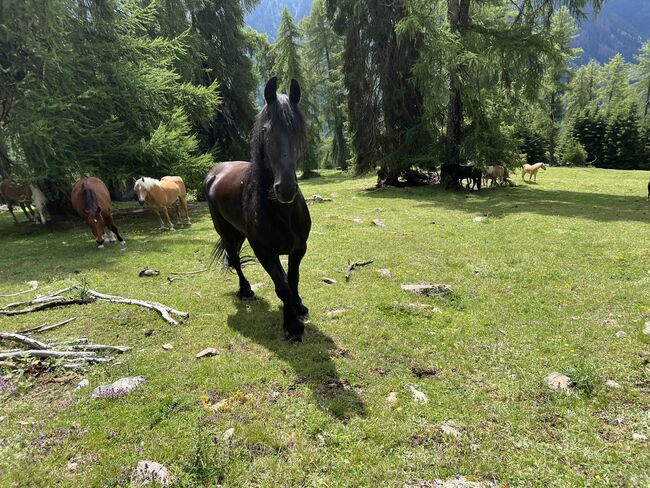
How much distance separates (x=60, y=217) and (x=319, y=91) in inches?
1320

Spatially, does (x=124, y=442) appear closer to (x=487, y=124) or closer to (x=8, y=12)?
(x=8, y=12)

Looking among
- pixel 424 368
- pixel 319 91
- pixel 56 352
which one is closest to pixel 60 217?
pixel 56 352

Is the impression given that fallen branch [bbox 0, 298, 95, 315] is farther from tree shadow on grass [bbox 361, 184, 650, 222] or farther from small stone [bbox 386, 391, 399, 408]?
tree shadow on grass [bbox 361, 184, 650, 222]

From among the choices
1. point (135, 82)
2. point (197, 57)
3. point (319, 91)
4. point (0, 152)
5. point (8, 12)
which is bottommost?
point (0, 152)

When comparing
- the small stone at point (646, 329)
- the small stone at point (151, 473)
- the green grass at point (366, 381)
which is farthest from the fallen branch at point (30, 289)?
the small stone at point (646, 329)

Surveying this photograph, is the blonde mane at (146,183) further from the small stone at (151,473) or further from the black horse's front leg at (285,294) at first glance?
the small stone at (151,473)

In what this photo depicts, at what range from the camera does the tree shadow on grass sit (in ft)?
40.1

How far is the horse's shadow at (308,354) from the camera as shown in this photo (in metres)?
3.26

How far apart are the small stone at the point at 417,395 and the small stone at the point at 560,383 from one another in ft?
3.81

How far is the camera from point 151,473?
248 centimetres

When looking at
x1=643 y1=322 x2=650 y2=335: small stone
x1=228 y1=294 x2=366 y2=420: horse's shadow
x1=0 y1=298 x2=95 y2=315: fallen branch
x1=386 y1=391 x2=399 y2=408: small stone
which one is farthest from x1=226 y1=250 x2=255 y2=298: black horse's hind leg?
x1=643 y1=322 x2=650 y2=335: small stone

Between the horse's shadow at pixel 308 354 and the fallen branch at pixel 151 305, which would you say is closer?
the horse's shadow at pixel 308 354

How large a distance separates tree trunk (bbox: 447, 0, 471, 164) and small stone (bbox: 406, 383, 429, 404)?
17556mm

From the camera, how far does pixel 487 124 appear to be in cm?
1900
